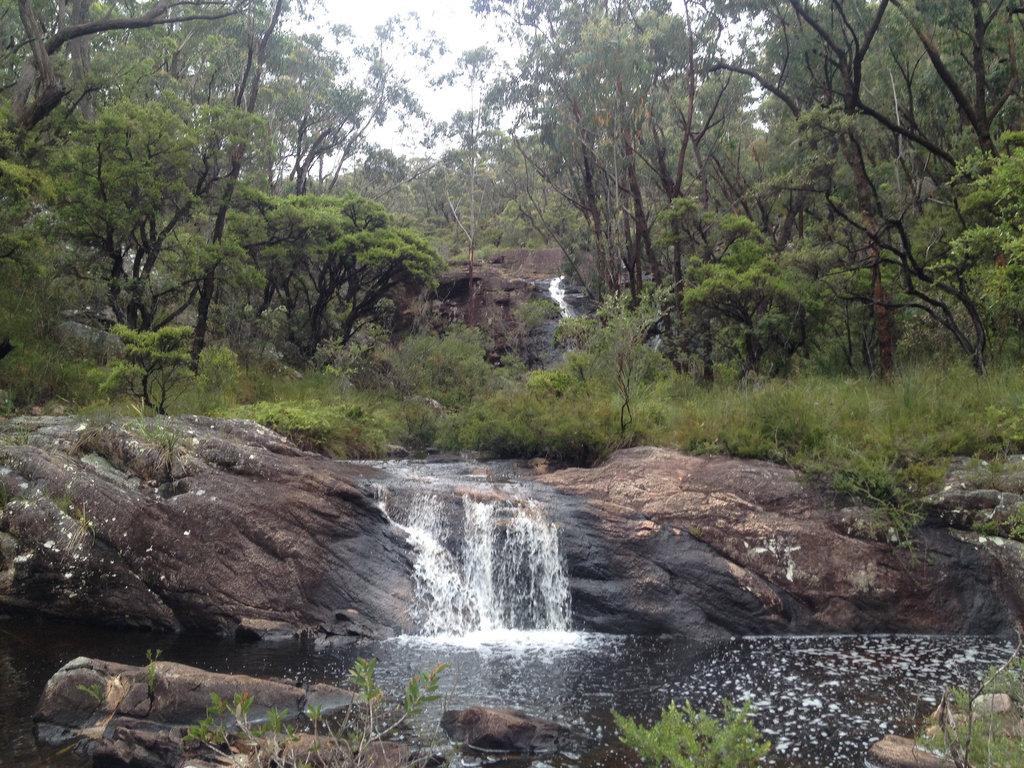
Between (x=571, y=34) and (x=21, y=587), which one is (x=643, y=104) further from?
(x=21, y=587)

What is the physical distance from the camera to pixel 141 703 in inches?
227

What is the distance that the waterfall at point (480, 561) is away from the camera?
9.36 metres

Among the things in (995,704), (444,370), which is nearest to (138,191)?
(444,370)

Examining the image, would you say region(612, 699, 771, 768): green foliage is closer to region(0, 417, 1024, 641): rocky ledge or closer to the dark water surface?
the dark water surface

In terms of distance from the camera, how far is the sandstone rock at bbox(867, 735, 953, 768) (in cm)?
494

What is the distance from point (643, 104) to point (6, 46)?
17.2m

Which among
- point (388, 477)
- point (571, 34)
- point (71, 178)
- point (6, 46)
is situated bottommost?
point (388, 477)

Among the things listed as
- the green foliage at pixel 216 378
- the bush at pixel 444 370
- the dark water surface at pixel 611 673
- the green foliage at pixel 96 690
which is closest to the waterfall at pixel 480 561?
the dark water surface at pixel 611 673

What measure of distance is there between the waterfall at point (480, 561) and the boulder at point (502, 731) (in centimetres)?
333

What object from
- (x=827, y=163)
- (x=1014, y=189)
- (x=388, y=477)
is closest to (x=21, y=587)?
(x=388, y=477)

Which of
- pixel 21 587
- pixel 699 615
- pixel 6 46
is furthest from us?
pixel 6 46

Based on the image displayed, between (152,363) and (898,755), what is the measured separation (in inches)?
467

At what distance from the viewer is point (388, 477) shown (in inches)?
456

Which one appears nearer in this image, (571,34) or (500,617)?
(500,617)
